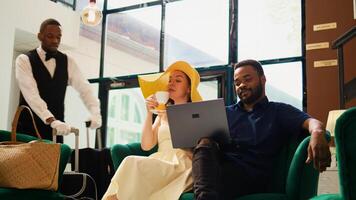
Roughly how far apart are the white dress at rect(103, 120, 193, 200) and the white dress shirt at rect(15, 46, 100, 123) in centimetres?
137

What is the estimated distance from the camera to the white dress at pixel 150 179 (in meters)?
2.03

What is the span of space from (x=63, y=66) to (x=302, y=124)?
7.04 feet

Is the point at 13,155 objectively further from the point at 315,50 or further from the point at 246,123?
the point at 315,50

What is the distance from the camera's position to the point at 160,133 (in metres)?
2.47

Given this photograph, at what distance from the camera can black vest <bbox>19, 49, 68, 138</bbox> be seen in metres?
3.42

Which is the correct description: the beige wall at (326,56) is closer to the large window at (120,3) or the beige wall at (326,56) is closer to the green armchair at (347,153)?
the large window at (120,3)

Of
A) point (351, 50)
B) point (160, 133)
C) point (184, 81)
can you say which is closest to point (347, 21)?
point (351, 50)

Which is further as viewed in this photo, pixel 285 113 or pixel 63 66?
pixel 63 66

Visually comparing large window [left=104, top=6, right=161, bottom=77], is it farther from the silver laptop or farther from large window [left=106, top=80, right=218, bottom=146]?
the silver laptop

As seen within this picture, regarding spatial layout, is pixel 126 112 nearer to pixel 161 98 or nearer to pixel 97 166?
pixel 97 166

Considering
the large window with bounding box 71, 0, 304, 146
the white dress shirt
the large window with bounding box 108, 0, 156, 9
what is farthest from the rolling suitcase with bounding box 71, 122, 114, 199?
the large window with bounding box 108, 0, 156, 9

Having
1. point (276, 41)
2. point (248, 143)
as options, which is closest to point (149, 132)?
point (248, 143)

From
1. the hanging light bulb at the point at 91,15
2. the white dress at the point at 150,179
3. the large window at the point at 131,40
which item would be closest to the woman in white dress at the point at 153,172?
the white dress at the point at 150,179

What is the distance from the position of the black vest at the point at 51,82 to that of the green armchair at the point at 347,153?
2713 mm
